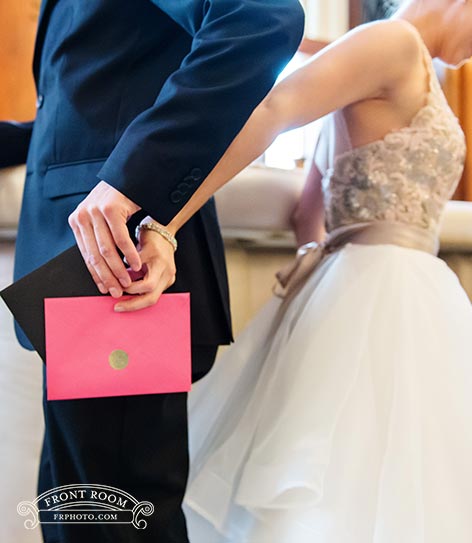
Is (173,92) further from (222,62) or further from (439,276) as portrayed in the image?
(439,276)

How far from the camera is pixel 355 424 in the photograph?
2.12ft

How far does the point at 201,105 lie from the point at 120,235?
5.3 inches

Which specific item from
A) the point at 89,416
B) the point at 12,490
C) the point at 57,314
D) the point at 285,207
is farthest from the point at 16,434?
the point at 285,207

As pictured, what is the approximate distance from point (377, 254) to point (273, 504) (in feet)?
1.20

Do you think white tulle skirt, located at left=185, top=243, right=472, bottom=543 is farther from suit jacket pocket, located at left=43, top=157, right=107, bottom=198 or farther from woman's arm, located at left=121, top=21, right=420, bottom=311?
suit jacket pocket, located at left=43, top=157, right=107, bottom=198

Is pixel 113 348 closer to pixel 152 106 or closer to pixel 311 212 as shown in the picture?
pixel 152 106

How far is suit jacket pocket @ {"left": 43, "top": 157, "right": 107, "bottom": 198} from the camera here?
56 cm

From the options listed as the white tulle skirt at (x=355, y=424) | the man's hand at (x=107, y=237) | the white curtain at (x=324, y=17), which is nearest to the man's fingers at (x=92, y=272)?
the man's hand at (x=107, y=237)

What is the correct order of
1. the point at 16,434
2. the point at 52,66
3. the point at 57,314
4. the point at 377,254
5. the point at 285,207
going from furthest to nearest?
the point at 285,207, the point at 16,434, the point at 377,254, the point at 52,66, the point at 57,314

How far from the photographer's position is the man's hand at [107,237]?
48 centimetres

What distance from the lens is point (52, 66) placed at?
0.61 m

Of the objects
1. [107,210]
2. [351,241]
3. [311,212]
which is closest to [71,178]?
[107,210]

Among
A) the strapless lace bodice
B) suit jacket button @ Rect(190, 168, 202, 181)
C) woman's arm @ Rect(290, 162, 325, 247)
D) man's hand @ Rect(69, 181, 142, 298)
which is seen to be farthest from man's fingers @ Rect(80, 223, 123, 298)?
woman's arm @ Rect(290, 162, 325, 247)

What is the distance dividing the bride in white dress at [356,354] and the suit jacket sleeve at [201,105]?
68 millimetres
